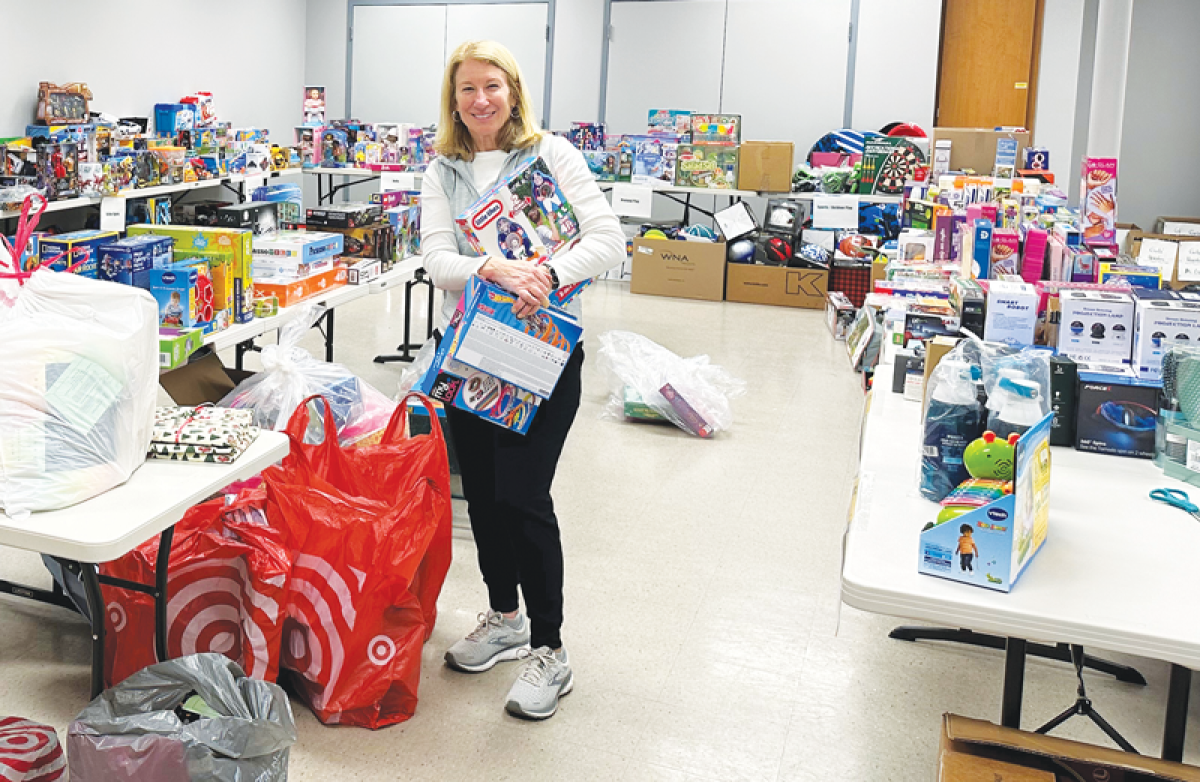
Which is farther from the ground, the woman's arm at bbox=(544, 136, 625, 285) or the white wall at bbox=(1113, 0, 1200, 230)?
the white wall at bbox=(1113, 0, 1200, 230)

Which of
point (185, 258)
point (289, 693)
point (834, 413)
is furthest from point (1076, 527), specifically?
point (834, 413)

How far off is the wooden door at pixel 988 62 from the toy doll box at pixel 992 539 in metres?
8.30

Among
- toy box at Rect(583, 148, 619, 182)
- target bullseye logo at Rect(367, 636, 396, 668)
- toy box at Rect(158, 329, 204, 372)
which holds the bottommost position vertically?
target bullseye logo at Rect(367, 636, 396, 668)

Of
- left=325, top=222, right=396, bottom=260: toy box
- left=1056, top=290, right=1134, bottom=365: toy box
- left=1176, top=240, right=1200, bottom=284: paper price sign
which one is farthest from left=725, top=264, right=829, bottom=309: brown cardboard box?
left=1056, top=290, right=1134, bottom=365: toy box

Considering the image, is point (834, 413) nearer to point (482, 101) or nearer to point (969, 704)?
point (969, 704)

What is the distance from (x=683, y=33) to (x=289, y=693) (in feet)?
25.7

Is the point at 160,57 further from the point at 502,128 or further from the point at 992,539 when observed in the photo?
the point at 992,539

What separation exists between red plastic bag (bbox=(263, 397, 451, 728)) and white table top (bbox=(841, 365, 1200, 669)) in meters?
0.94

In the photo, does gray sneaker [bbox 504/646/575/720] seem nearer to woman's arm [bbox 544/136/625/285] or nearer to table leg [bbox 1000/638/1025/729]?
woman's arm [bbox 544/136/625/285]

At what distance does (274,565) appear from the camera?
221 centimetres

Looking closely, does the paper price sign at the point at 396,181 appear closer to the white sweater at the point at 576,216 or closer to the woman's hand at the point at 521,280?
the white sweater at the point at 576,216

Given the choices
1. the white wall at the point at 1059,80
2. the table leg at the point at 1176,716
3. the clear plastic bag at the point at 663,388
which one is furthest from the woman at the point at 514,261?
the white wall at the point at 1059,80

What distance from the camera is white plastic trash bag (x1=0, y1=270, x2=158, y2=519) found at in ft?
6.10

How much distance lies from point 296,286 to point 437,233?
1.46 m
